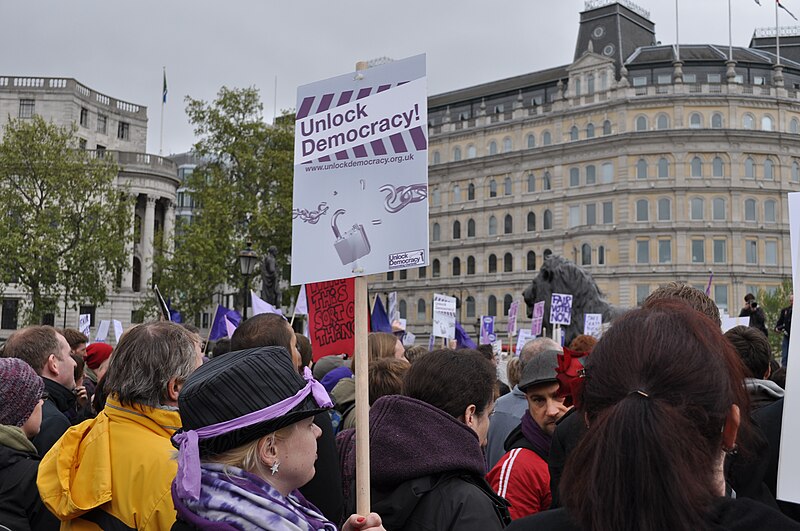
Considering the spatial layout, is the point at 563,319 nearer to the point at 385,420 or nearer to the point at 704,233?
→ the point at 385,420

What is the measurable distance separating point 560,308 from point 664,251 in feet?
159

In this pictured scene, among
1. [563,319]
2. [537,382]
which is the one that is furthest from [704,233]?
[537,382]

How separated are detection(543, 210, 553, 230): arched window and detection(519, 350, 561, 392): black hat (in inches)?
2478

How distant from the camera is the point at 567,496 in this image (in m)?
1.85

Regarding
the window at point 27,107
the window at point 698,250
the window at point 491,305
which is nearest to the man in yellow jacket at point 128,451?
the window at point 27,107

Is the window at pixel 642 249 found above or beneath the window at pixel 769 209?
beneath

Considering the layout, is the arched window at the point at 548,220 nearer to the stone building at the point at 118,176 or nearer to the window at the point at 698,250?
the window at the point at 698,250

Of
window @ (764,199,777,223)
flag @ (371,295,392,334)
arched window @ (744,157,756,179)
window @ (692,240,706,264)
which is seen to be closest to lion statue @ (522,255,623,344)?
flag @ (371,295,392,334)

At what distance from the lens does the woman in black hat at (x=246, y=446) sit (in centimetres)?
230

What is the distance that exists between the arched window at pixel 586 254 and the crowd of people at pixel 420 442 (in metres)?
60.5

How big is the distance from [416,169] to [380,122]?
0.29 m

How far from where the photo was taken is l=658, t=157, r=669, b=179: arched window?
6225cm

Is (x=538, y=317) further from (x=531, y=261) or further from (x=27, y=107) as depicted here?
(x=531, y=261)

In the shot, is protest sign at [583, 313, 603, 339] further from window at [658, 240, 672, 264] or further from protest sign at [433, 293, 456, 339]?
window at [658, 240, 672, 264]
